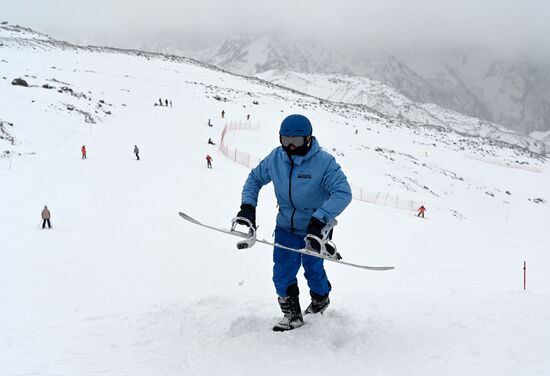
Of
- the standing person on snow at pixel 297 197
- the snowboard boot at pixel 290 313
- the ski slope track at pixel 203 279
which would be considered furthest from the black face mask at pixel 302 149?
the ski slope track at pixel 203 279

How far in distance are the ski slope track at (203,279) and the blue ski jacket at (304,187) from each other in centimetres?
138

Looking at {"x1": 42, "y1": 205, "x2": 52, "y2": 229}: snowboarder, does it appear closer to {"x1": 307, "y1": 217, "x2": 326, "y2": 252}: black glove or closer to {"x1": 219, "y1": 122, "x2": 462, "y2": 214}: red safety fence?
{"x1": 307, "y1": 217, "x2": 326, "y2": 252}: black glove

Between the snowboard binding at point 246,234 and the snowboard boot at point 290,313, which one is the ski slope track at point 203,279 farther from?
the snowboard binding at point 246,234

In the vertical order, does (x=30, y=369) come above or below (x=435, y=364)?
below

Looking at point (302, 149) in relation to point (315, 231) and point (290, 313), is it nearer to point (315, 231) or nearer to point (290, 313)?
point (315, 231)

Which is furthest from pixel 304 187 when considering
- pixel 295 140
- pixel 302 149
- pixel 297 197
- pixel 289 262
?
pixel 289 262

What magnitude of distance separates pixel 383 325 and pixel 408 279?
13.4 ft

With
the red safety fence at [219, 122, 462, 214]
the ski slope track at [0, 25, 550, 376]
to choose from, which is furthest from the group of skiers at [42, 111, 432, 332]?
the red safety fence at [219, 122, 462, 214]

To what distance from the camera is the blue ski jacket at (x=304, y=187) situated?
454cm

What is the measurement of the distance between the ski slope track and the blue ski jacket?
1.38 m

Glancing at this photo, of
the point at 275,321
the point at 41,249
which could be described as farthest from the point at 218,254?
the point at 275,321

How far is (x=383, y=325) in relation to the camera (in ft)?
17.7

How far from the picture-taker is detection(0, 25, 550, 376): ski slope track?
4.48 metres

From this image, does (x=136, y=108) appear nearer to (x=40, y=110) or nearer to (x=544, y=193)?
(x=40, y=110)
